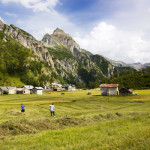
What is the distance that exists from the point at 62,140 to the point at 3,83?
534 feet

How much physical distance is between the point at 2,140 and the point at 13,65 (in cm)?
19460

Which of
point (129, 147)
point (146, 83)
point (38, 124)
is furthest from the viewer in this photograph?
point (146, 83)

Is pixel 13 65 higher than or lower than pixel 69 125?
higher

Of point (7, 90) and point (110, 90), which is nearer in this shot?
point (110, 90)

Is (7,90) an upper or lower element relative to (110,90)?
upper

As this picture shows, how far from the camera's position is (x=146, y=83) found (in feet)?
504

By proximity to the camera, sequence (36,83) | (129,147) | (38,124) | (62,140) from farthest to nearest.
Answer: (36,83) → (38,124) → (62,140) → (129,147)

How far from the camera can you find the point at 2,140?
13.7m

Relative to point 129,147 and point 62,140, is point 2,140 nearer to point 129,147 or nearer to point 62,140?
point 62,140

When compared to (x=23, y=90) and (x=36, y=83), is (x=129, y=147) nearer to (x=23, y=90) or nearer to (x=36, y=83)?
(x=23, y=90)

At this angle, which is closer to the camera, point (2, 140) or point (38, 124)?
point (2, 140)

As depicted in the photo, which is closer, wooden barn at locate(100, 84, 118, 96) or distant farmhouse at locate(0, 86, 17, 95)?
wooden barn at locate(100, 84, 118, 96)

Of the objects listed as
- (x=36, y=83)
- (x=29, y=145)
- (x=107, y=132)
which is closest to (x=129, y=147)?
(x=107, y=132)

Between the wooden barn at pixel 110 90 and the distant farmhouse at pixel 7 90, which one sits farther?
the distant farmhouse at pixel 7 90
